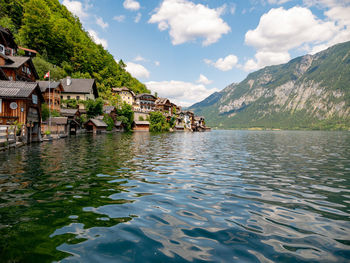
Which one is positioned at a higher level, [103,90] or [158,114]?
[103,90]

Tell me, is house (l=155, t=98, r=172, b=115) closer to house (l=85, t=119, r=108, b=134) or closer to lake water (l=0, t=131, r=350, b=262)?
house (l=85, t=119, r=108, b=134)

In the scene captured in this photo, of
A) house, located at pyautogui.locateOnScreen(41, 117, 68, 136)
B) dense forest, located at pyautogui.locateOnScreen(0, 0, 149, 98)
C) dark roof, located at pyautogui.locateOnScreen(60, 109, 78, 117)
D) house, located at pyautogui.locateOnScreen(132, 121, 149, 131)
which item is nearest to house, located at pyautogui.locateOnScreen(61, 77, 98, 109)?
dense forest, located at pyautogui.locateOnScreen(0, 0, 149, 98)

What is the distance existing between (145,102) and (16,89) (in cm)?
9206

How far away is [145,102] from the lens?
394 feet

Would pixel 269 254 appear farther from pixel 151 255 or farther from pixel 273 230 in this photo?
pixel 151 255

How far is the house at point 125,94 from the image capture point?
4141 inches

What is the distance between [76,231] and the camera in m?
5.49

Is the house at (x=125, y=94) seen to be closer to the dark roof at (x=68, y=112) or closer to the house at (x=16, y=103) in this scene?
the dark roof at (x=68, y=112)

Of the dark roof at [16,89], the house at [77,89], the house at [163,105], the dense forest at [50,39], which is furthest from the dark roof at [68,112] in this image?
the house at [163,105]

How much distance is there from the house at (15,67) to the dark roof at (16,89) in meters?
13.6

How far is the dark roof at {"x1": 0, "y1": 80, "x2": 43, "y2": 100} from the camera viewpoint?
2822 centimetres

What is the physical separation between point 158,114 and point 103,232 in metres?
101

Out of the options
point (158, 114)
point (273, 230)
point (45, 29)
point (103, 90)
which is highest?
point (45, 29)

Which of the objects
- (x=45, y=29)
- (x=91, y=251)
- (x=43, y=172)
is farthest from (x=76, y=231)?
(x=45, y=29)
